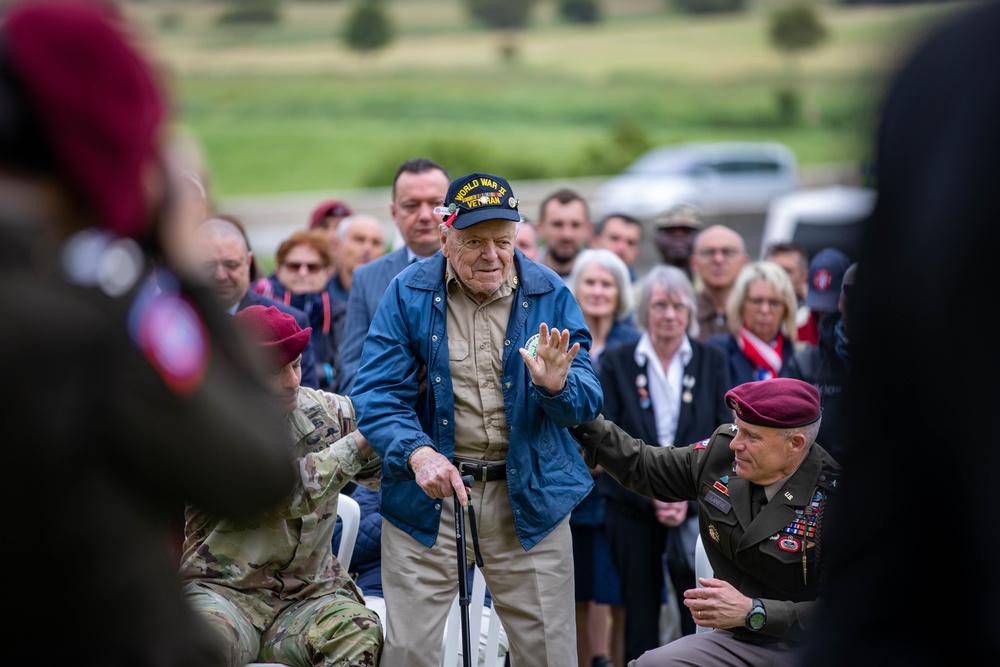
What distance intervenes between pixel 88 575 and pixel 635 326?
509cm

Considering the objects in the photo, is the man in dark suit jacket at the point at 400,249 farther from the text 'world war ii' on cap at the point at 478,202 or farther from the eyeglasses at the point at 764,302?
the eyeglasses at the point at 764,302

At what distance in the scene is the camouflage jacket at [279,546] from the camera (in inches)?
163

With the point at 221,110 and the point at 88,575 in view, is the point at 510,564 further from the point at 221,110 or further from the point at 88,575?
the point at 221,110

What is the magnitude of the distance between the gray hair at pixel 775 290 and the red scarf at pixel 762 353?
0.23 feet

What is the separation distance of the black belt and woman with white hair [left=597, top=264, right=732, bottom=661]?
1.40 meters

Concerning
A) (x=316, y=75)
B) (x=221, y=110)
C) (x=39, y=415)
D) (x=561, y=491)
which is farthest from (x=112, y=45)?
(x=316, y=75)

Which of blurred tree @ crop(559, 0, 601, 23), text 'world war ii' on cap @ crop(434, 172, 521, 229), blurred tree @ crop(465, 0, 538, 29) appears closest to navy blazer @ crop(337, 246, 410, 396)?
text 'world war ii' on cap @ crop(434, 172, 521, 229)

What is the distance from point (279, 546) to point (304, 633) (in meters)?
0.32

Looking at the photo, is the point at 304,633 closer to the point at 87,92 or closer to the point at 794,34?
the point at 87,92

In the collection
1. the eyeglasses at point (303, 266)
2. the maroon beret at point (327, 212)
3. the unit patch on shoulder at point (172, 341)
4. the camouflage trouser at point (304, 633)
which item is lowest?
the camouflage trouser at point (304, 633)

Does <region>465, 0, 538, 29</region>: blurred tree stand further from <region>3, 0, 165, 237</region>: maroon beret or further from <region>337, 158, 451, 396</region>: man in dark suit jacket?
<region>3, 0, 165, 237</region>: maroon beret

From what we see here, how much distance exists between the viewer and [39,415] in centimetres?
138

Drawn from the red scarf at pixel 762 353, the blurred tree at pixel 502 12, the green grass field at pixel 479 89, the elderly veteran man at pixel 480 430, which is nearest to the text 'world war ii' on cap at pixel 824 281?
the red scarf at pixel 762 353


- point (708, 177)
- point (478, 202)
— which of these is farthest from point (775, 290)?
point (708, 177)
